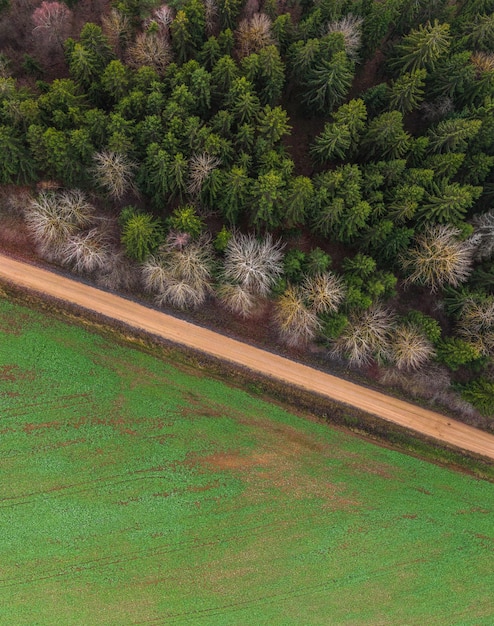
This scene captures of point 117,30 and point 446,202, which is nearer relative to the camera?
point 446,202

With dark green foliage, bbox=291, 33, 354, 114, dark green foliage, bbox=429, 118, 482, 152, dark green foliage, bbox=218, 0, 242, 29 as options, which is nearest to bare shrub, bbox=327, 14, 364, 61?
dark green foliage, bbox=291, 33, 354, 114

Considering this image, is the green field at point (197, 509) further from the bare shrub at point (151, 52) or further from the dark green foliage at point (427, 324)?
the bare shrub at point (151, 52)

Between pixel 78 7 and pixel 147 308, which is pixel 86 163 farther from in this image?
pixel 78 7

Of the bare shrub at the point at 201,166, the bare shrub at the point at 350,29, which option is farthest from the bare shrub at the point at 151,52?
the bare shrub at the point at 350,29

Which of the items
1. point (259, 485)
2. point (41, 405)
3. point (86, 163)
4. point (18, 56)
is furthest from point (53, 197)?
point (259, 485)

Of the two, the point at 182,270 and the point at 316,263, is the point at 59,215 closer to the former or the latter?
the point at 182,270

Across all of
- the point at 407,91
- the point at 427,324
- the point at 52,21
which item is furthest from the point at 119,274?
the point at 407,91

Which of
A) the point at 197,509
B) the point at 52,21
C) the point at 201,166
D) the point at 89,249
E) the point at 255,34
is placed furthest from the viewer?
the point at 197,509
